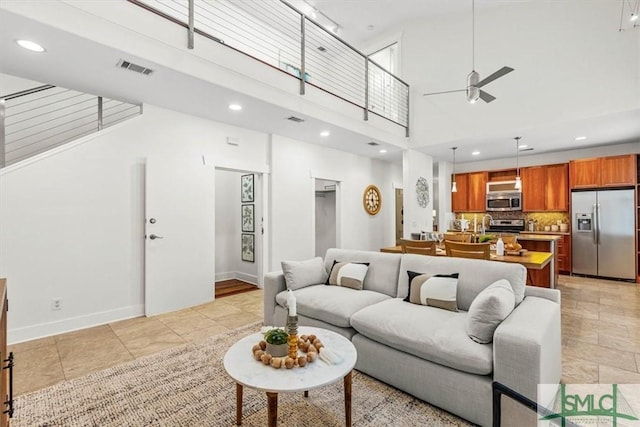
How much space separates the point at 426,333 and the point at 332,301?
3.11 ft

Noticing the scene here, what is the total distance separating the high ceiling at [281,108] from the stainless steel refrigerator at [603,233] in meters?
1.13

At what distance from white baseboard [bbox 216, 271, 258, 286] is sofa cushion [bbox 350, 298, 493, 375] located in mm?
3498

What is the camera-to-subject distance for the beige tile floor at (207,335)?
250 centimetres

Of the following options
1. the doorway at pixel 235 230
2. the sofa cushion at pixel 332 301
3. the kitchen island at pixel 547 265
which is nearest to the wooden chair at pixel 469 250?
the sofa cushion at pixel 332 301

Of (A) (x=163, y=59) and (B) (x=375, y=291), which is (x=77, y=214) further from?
(B) (x=375, y=291)

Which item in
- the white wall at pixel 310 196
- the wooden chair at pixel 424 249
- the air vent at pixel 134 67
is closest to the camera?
the air vent at pixel 134 67

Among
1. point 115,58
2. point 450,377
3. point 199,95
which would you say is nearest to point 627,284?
point 450,377

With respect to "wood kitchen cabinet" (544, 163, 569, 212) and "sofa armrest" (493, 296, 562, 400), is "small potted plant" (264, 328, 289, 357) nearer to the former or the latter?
"sofa armrest" (493, 296, 562, 400)

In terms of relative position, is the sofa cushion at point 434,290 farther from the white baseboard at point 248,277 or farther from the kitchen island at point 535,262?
the white baseboard at point 248,277

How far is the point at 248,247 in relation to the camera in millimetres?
5855

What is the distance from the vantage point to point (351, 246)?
673cm

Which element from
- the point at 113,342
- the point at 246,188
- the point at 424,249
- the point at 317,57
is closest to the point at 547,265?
the point at 424,249

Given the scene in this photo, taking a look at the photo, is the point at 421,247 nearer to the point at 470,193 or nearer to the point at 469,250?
the point at 469,250

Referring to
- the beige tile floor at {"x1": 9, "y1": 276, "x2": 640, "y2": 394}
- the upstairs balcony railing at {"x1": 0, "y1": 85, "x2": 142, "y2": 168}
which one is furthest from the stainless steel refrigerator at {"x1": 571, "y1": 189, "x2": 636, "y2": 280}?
the upstairs balcony railing at {"x1": 0, "y1": 85, "x2": 142, "y2": 168}
